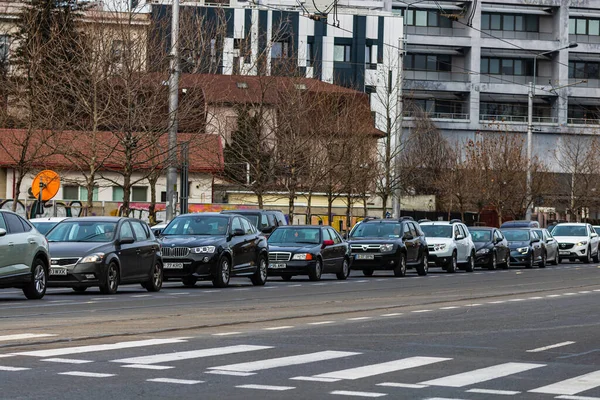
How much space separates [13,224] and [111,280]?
127 inches

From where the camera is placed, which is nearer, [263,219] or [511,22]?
[263,219]

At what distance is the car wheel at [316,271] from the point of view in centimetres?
3303

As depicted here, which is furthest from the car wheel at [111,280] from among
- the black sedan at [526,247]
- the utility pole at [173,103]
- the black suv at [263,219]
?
the black sedan at [526,247]

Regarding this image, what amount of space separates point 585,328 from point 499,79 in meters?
95.1

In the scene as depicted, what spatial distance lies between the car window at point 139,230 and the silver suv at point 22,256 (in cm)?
356

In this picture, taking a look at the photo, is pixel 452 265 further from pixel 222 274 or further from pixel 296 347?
pixel 296 347

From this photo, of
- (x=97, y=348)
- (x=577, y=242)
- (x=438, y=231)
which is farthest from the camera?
(x=577, y=242)

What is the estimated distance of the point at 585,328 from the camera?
680 inches

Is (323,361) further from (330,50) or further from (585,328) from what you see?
(330,50)

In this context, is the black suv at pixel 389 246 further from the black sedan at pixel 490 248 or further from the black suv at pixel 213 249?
the black suv at pixel 213 249

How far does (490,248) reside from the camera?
46594mm

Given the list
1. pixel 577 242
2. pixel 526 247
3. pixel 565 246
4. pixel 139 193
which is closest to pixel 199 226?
pixel 526 247

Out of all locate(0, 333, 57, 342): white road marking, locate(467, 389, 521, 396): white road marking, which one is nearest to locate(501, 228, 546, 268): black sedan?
locate(0, 333, 57, 342): white road marking

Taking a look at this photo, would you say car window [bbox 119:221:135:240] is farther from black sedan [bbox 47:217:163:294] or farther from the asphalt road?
the asphalt road
